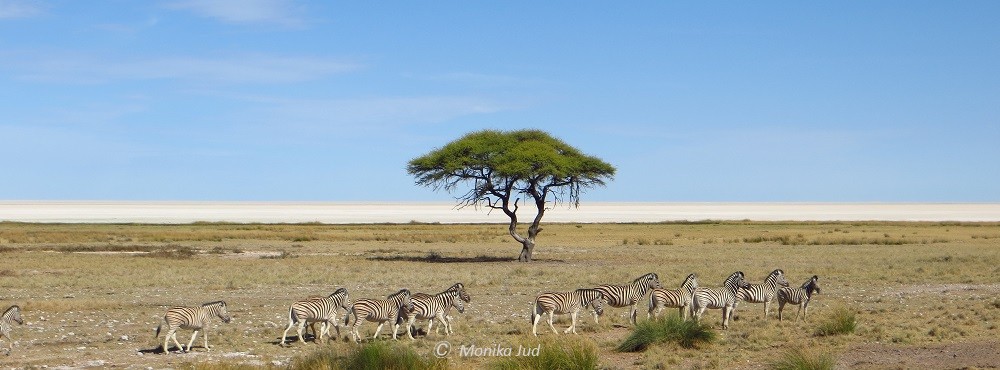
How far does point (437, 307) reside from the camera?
20281 mm

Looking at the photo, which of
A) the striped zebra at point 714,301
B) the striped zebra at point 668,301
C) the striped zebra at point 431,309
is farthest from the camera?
the striped zebra at point 668,301

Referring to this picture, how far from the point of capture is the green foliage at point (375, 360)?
49.0 ft

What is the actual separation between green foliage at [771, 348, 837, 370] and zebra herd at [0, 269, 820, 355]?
14.5ft

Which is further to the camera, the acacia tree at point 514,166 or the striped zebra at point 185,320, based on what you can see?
the acacia tree at point 514,166

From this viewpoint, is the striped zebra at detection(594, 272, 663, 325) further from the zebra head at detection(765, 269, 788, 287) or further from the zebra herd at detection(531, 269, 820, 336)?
the zebra head at detection(765, 269, 788, 287)

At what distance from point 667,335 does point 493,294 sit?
1169 cm

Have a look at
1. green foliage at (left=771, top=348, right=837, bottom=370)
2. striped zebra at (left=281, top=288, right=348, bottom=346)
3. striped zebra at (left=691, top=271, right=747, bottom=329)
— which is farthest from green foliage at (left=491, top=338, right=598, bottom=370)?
striped zebra at (left=691, top=271, right=747, bottom=329)

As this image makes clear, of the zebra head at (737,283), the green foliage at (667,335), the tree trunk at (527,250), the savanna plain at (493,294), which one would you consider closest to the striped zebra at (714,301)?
the savanna plain at (493,294)

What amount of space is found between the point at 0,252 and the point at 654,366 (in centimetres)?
4178

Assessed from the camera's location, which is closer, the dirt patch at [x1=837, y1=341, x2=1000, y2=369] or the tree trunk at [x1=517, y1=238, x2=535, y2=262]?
the dirt patch at [x1=837, y1=341, x2=1000, y2=369]

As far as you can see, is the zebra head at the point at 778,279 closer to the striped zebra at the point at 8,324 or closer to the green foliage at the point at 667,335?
the green foliage at the point at 667,335

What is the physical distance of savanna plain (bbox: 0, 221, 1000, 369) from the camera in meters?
17.4

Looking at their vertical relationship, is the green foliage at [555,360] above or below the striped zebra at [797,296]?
below

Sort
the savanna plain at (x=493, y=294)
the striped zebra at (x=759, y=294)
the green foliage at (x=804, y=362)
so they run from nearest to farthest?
1. the green foliage at (x=804, y=362)
2. the savanna plain at (x=493, y=294)
3. the striped zebra at (x=759, y=294)
